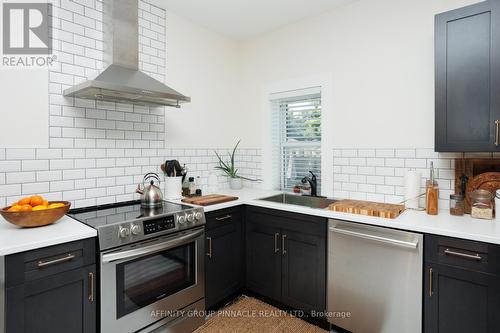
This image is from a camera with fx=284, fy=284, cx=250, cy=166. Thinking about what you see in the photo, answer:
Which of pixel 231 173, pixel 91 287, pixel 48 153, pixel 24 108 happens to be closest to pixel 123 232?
pixel 91 287

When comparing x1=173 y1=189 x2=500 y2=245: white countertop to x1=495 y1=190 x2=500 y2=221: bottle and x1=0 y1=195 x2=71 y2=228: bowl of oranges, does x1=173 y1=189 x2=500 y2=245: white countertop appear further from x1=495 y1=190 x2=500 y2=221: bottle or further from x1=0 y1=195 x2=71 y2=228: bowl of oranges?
x1=0 y1=195 x2=71 y2=228: bowl of oranges

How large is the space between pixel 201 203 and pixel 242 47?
2180 millimetres

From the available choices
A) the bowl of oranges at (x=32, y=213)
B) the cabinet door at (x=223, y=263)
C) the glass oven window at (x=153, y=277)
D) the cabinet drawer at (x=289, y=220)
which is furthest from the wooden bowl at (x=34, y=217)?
the cabinet drawer at (x=289, y=220)

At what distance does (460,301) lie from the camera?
1.64 metres

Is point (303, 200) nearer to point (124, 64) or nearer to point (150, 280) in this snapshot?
point (150, 280)

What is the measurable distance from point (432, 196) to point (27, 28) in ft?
10.2

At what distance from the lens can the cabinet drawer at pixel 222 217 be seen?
2.38 m

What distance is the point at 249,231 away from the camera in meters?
2.65

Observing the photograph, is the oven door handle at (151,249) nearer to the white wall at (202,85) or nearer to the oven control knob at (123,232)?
the oven control knob at (123,232)

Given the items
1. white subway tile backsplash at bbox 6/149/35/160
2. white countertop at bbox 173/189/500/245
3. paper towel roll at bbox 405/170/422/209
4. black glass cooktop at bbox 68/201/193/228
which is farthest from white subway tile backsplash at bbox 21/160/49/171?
paper towel roll at bbox 405/170/422/209

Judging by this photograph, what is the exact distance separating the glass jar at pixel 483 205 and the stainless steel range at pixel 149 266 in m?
1.93

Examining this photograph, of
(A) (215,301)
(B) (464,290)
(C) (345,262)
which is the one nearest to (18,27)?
(A) (215,301)

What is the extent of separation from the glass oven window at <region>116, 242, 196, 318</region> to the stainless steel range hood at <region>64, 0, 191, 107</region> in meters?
1.18

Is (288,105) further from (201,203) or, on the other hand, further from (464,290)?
(464,290)
